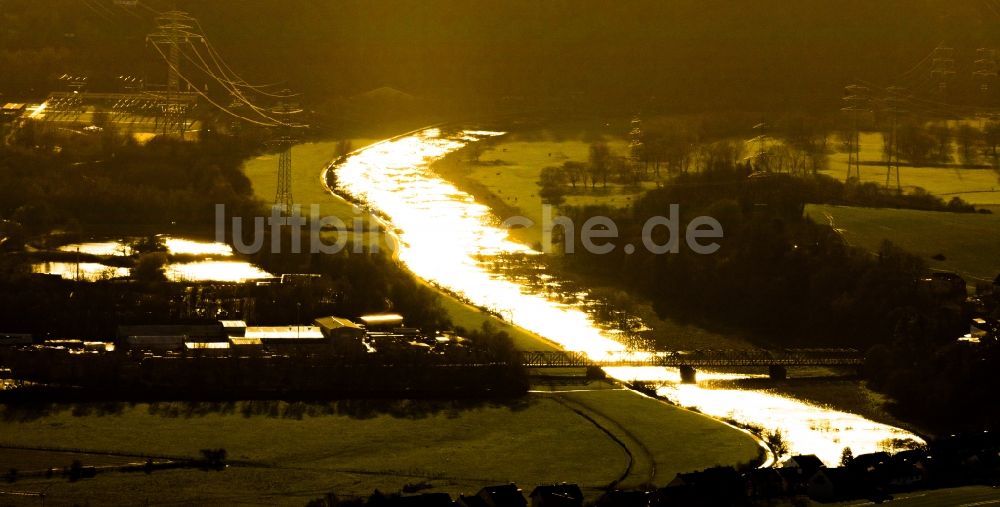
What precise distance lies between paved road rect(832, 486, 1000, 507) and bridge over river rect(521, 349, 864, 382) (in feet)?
21.3

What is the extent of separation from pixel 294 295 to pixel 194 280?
169cm

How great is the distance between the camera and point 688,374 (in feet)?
77.2

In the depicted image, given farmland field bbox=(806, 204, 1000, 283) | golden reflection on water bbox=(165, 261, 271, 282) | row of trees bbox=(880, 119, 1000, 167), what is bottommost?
golden reflection on water bbox=(165, 261, 271, 282)

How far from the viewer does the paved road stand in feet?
54.3

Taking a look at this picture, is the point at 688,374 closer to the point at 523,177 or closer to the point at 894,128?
the point at 523,177

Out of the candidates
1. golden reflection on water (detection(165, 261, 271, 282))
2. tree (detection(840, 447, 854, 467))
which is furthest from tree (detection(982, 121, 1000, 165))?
tree (detection(840, 447, 854, 467))

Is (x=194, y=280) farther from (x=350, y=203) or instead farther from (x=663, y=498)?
(x=663, y=498)

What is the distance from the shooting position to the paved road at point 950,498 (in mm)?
16562

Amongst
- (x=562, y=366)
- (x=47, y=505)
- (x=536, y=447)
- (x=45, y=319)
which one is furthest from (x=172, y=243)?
(x=47, y=505)

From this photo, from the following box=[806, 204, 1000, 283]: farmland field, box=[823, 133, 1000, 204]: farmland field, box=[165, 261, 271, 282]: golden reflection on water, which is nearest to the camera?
box=[165, 261, 271, 282]: golden reflection on water

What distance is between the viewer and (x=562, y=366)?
23156mm

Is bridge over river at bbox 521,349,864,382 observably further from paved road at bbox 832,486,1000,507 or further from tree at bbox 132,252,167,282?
paved road at bbox 832,486,1000,507

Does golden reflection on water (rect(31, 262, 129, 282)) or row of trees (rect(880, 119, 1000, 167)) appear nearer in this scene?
golden reflection on water (rect(31, 262, 129, 282))

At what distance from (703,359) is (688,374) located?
0.79 metres
